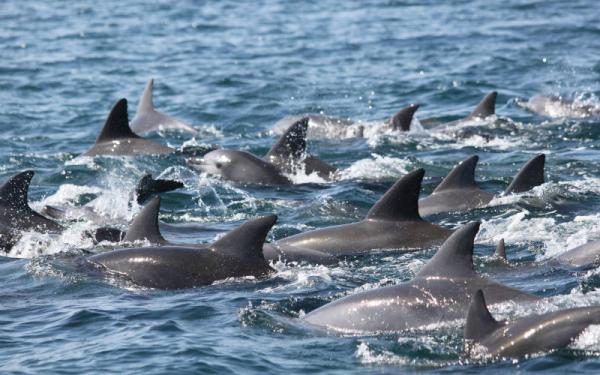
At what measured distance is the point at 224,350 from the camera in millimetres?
11695

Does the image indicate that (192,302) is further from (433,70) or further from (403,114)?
(433,70)

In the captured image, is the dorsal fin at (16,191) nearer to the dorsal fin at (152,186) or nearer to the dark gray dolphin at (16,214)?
the dark gray dolphin at (16,214)

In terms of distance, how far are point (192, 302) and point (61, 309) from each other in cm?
134

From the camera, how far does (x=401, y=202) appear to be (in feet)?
50.7

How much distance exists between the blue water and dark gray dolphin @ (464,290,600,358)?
0.34ft

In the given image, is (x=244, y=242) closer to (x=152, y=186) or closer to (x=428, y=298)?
(x=428, y=298)

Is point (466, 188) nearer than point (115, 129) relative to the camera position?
Yes

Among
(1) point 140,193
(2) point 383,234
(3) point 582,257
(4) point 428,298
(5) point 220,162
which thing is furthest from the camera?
(5) point 220,162

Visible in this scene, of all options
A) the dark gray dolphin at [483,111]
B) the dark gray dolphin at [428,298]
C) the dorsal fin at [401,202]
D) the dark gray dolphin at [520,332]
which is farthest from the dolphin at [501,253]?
the dark gray dolphin at [483,111]

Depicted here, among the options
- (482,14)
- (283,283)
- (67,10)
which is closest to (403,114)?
(283,283)

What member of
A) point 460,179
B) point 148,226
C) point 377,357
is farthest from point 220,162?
point 377,357

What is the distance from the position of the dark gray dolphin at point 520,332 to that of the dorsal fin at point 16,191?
7.28 meters

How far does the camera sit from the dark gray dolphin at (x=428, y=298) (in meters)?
12.0

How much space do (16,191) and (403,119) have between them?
10.5 m
